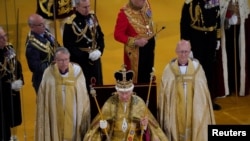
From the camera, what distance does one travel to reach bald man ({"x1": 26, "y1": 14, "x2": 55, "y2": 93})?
27.1ft

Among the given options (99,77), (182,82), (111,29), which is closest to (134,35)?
(99,77)

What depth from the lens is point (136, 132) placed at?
7582mm

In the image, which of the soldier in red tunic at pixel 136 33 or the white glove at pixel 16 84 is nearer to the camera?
the white glove at pixel 16 84

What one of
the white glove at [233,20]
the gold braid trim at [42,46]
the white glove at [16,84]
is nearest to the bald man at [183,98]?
the gold braid trim at [42,46]

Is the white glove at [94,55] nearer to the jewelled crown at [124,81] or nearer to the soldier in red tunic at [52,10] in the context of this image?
the jewelled crown at [124,81]

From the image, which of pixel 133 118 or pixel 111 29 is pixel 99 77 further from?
pixel 111 29

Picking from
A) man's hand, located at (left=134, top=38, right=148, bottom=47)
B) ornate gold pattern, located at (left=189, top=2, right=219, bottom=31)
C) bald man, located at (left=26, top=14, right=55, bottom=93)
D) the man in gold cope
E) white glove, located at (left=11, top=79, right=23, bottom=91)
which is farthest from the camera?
ornate gold pattern, located at (left=189, top=2, right=219, bottom=31)

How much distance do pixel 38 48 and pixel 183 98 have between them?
172cm

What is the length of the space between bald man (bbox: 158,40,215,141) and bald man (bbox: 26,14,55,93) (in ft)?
Answer: 4.62

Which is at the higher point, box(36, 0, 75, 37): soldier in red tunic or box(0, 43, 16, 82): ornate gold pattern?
box(36, 0, 75, 37): soldier in red tunic

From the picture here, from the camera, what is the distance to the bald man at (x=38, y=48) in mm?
8273

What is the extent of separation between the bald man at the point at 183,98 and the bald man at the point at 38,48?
1.41 meters

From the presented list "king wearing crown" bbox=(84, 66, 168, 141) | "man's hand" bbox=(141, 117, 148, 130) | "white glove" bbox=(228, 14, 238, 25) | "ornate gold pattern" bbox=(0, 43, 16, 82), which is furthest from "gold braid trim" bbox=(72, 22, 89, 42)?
"white glove" bbox=(228, 14, 238, 25)

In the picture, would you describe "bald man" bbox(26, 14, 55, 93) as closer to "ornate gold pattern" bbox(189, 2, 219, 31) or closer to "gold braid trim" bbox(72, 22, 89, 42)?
"gold braid trim" bbox(72, 22, 89, 42)
